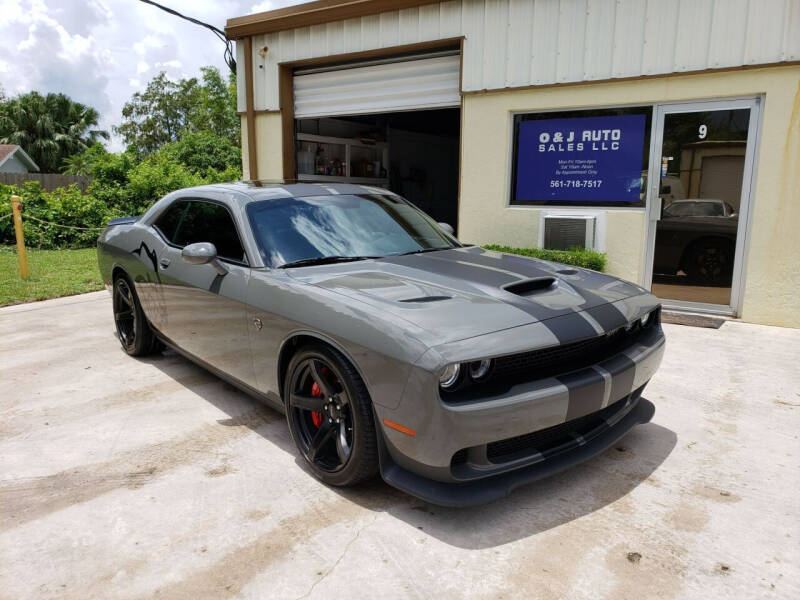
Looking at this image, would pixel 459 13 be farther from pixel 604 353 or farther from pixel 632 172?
pixel 604 353

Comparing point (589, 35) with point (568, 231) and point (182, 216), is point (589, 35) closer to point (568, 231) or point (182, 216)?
point (568, 231)

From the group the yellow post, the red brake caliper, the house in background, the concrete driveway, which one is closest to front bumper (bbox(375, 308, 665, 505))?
the concrete driveway

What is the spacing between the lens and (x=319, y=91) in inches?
385

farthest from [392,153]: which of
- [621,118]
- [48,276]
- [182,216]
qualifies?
[182,216]

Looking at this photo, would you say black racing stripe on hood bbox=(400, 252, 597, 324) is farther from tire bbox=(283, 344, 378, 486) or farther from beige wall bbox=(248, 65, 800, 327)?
beige wall bbox=(248, 65, 800, 327)

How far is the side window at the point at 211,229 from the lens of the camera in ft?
12.1

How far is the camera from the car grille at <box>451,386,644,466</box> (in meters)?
2.55

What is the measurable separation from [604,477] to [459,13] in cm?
665

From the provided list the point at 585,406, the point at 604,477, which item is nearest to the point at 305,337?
the point at 585,406

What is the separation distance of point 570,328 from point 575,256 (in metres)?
4.27

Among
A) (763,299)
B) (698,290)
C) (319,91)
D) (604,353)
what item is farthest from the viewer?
(319,91)

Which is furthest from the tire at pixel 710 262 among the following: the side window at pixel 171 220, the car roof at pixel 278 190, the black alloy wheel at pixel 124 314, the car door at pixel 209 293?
the black alloy wheel at pixel 124 314

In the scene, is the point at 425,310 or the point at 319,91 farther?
the point at 319,91

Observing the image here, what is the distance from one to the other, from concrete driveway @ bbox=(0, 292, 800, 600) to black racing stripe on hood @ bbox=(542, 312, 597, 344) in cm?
81
